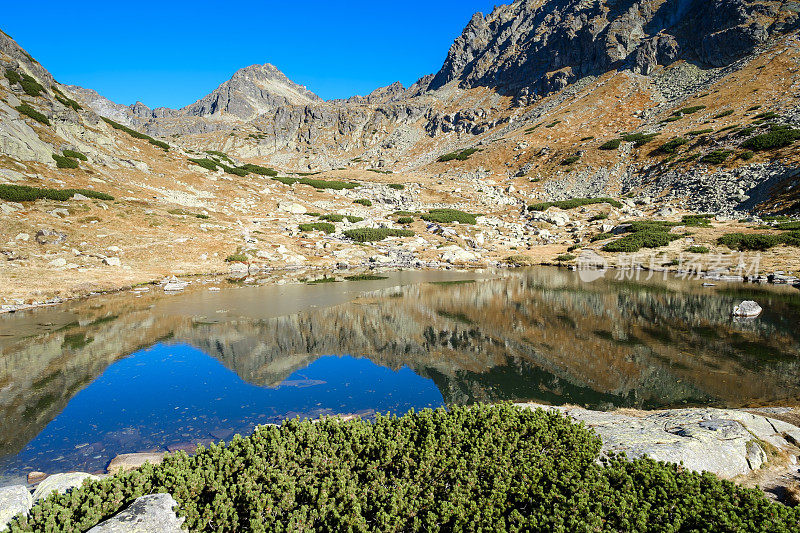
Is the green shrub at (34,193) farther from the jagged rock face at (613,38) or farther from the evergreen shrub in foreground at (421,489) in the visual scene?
the jagged rock face at (613,38)

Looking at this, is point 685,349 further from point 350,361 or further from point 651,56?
point 651,56

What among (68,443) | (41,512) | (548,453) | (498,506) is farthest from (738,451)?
(68,443)

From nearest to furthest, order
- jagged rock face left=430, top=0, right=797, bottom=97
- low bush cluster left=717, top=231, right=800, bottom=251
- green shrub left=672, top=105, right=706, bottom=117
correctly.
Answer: low bush cluster left=717, top=231, right=800, bottom=251
green shrub left=672, top=105, right=706, bottom=117
jagged rock face left=430, top=0, right=797, bottom=97

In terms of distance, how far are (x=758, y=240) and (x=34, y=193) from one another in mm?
57442

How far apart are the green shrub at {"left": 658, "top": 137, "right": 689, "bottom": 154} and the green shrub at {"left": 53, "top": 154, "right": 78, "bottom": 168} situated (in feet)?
246

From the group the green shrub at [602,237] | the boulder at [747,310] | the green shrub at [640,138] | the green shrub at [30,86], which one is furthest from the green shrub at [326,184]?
the boulder at [747,310]

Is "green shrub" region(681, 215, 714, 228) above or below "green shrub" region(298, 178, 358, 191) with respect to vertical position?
below

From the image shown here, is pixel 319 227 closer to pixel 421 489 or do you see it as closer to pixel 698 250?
pixel 698 250

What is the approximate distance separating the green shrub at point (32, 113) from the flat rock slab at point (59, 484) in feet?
159

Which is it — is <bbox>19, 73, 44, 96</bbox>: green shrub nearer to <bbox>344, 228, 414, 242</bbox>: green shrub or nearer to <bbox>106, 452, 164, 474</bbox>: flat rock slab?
<bbox>344, 228, 414, 242</bbox>: green shrub

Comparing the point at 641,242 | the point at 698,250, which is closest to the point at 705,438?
the point at 698,250

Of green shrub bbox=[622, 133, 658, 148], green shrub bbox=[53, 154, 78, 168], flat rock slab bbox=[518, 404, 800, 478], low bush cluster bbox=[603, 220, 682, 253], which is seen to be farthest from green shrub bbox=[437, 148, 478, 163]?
flat rock slab bbox=[518, 404, 800, 478]

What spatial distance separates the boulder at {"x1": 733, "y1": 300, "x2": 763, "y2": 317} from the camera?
17.4 m

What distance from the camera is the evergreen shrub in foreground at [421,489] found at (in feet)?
13.7
